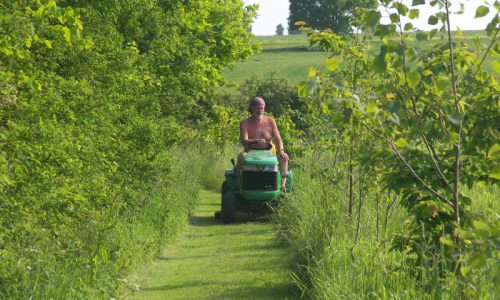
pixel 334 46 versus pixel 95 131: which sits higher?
pixel 334 46

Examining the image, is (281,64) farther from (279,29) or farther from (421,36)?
(279,29)

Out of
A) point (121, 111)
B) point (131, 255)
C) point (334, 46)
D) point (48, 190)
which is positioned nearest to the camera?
point (48, 190)

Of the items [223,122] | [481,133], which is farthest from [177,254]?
[223,122]

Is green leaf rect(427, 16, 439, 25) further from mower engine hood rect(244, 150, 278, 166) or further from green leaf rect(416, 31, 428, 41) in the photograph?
mower engine hood rect(244, 150, 278, 166)

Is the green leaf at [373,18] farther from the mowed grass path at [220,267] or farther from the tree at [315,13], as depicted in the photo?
the tree at [315,13]

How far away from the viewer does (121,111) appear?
10.5 m

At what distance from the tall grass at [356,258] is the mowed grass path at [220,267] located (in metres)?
0.36

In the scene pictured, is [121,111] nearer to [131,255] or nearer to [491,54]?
[131,255]

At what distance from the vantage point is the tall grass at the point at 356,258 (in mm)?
5793

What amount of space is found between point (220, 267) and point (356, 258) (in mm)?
3414

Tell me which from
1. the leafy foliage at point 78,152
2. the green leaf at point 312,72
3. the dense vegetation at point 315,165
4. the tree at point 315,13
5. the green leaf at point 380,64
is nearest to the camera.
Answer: the green leaf at point 380,64

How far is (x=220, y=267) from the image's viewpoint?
10.4m

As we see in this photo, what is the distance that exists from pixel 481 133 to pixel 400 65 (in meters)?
1.68

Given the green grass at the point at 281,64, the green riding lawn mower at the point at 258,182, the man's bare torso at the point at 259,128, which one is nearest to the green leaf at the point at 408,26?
the man's bare torso at the point at 259,128
